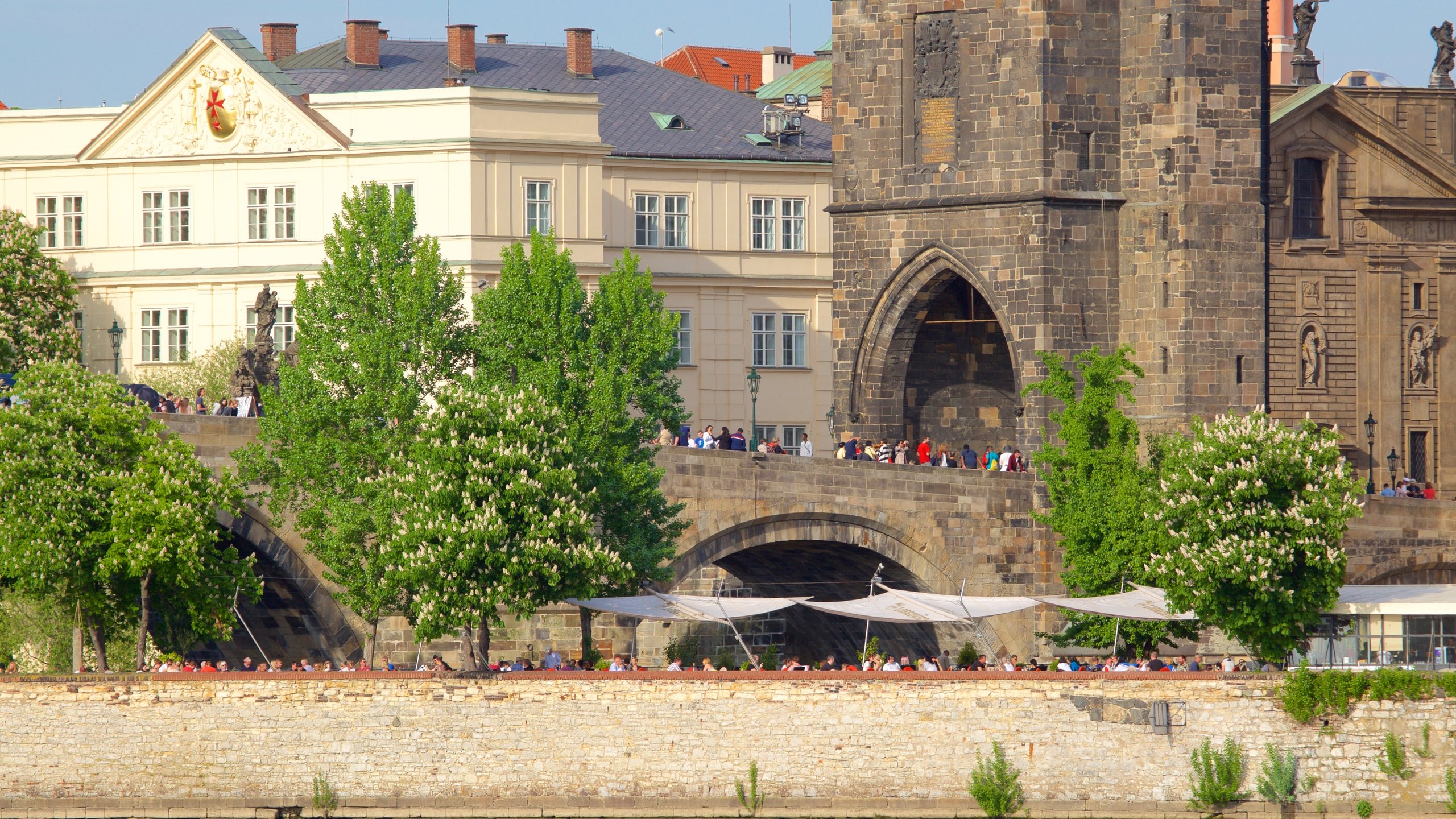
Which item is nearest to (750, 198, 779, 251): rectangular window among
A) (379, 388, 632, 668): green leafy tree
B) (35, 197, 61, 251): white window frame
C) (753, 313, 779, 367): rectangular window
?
(753, 313, 779, 367): rectangular window

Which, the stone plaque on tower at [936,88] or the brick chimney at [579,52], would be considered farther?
the brick chimney at [579,52]

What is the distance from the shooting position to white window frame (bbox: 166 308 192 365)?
239ft

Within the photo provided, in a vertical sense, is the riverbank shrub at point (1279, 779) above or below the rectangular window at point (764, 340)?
below

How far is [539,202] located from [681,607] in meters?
19.6

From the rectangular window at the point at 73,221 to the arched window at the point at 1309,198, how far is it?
29.7 meters

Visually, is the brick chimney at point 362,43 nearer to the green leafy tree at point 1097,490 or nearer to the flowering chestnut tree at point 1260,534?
the green leafy tree at point 1097,490

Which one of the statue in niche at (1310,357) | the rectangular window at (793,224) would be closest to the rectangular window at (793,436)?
the rectangular window at (793,224)

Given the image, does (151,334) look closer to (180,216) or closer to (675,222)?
(180,216)

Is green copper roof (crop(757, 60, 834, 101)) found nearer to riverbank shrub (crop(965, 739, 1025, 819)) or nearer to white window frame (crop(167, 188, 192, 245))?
white window frame (crop(167, 188, 192, 245))

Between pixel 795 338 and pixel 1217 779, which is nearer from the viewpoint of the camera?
pixel 1217 779

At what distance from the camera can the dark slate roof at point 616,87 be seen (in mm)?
76062

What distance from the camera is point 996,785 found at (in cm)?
5106

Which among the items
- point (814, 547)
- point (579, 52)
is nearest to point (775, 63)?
point (579, 52)

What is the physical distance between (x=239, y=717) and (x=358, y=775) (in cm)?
232
